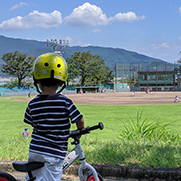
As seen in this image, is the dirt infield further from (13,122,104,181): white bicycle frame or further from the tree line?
the tree line

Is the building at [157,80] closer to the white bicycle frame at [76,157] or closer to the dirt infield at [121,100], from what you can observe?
the dirt infield at [121,100]

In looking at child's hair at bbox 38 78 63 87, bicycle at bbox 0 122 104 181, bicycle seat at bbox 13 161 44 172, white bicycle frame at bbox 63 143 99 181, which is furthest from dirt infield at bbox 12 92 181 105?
bicycle seat at bbox 13 161 44 172

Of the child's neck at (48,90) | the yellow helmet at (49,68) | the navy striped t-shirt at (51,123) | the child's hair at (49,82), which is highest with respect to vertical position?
the yellow helmet at (49,68)

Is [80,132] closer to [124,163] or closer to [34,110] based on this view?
[34,110]

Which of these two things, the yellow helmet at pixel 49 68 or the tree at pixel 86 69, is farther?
the tree at pixel 86 69

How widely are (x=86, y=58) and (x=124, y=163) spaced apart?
8525cm

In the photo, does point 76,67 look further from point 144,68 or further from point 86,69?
point 144,68

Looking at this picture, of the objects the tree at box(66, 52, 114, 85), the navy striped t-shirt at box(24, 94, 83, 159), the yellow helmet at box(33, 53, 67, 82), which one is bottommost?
the navy striped t-shirt at box(24, 94, 83, 159)

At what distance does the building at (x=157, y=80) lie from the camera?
82.7 metres

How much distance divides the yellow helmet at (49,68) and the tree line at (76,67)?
7668 centimetres

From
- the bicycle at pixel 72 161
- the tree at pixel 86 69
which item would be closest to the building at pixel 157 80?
the tree at pixel 86 69

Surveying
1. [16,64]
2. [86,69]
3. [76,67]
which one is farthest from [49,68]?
[76,67]

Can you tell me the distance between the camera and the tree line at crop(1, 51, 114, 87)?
76875 millimetres

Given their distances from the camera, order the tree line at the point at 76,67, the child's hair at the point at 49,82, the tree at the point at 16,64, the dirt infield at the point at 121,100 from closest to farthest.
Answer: the child's hair at the point at 49,82 < the dirt infield at the point at 121,100 < the tree at the point at 16,64 < the tree line at the point at 76,67
